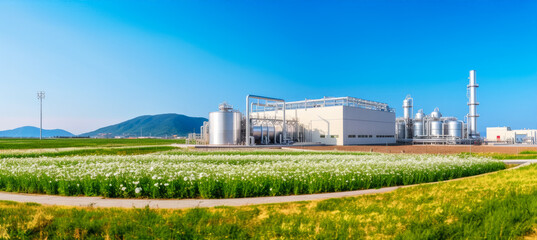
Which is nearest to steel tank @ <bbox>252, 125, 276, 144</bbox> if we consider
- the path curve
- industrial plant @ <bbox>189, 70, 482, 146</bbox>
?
industrial plant @ <bbox>189, 70, 482, 146</bbox>

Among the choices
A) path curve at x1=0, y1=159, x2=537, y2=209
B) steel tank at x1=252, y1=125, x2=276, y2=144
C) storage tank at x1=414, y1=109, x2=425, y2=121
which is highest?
storage tank at x1=414, y1=109, x2=425, y2=121

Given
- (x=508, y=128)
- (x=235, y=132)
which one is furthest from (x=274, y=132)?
(x=508, y=128)

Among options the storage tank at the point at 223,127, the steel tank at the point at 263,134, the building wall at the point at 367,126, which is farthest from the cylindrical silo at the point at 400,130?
the storage tank at the point at 223,127

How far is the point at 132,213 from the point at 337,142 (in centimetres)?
4839

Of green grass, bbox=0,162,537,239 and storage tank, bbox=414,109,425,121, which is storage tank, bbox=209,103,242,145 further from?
storage tank, bbox=414,109,425,121

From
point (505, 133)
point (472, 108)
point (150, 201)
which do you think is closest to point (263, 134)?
point (150, 201)

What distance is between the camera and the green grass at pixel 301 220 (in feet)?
20.9

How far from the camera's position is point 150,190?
10.3m

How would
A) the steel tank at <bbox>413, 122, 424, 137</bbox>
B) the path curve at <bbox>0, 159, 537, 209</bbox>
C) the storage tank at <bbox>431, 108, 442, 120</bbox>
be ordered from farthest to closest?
the steel tank at <bbox>413, 122, 424, 137</bbox> → the storage tank at <bbox>431, 108, 442, 120</bbox> → the path curve at <bbox>0, 159, 537, 209</bbox>

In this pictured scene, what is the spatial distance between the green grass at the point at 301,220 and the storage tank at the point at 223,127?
3860 centimetres

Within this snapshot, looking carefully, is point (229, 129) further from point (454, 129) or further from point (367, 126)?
point (454, 129)

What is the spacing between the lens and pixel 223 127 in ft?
157

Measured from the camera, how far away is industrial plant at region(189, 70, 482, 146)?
48.6 m

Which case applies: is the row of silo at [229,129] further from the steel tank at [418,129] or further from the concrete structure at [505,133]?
the concrete structure at [505,133]
